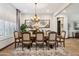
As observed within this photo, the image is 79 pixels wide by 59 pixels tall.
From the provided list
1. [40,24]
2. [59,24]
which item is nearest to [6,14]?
[40,24]

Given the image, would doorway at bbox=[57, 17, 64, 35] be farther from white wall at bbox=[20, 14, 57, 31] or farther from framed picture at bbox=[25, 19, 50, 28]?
framed picture at bbox=[25, 19, 50, 28]

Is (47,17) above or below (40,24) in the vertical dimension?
above

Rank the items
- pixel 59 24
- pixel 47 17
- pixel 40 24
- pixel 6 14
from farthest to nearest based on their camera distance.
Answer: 1. pixel 47 17
2. pixel 59 24
3. pixel 40 24
4. pixel 6 14

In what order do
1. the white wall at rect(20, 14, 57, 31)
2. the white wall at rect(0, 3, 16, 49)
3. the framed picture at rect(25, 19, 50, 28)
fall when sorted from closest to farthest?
1. the white wall at rect(0, 3, 16, 49)
2. the framed picture at rect(25, 19, 50, 28)
3. the white wall at rect(20, 14, 57, 31)

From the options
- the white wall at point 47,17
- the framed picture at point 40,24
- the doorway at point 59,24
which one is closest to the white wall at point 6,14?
the white wall at point 47,17

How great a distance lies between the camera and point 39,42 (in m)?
7.07

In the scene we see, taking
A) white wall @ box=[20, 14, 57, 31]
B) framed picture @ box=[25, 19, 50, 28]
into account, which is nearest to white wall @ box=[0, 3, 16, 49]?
white wall @ box=[20, 14, 57, 31]

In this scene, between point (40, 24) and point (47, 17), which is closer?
point (40, 24)

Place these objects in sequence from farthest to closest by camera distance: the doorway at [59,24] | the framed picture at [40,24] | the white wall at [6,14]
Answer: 1. the doorway at [59,24]
2. the framed picture at [40,24]
3. the white wall at [6,14]

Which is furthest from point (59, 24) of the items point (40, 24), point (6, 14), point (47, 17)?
point (6, 14)

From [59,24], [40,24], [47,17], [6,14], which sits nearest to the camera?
[6,14]

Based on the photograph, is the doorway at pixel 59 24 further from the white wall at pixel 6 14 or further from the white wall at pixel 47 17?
the white wall at pixel 6 14

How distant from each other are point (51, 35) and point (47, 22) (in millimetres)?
3140

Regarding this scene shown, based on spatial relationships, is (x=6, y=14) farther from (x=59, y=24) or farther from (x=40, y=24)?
(x=59, y=24)
